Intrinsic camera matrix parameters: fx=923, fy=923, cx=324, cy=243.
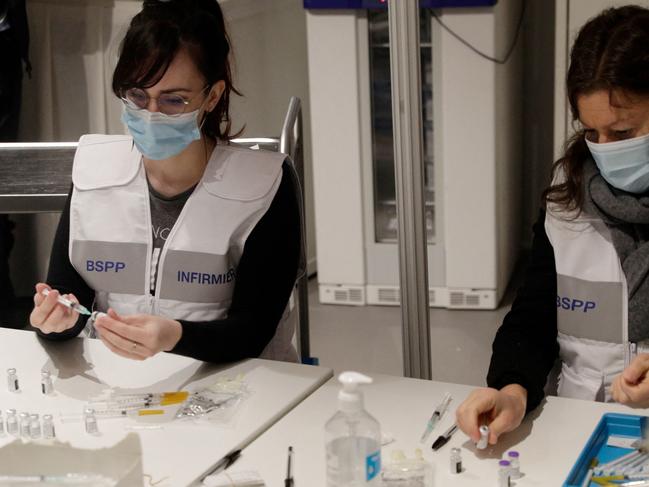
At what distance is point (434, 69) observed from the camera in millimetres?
3416

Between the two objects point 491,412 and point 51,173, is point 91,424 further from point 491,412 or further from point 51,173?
point 51,173

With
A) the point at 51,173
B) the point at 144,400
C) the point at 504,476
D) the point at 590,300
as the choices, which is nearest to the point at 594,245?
the point at 590,300

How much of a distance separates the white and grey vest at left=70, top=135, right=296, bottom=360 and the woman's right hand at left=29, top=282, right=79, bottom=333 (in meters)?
0.19

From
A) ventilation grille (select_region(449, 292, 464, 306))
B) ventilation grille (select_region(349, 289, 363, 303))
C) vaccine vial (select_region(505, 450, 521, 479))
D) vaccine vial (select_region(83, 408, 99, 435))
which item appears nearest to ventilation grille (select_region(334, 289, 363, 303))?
ventilation grille (select_region(349, 289, 363, 303))

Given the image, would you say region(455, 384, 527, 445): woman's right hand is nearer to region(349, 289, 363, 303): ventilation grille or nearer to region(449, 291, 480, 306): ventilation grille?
region(449, 291, 480, 306): ventilation grille

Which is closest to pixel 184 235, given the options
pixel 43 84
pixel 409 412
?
pixel 409 412

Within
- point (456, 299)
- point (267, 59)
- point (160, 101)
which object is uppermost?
point (267, 59)

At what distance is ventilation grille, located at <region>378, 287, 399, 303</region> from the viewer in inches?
146

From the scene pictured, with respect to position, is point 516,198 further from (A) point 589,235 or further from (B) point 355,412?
(B) point 355,412

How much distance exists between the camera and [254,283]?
166 cm

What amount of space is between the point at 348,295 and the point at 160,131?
215cm

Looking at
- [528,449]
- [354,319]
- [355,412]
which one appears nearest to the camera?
[355,412]

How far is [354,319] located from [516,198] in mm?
896

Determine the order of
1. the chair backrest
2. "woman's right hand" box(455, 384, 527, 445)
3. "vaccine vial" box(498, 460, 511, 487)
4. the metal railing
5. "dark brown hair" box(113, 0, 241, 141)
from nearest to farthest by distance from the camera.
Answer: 1. "vaccine vial" box(498, 460, 511, 487)
2. "woman's right hand" box(455, 384, 527, 445)
3. "dark brown hair" box(113, 0, 241, 141)
4. the metal railing
5. the chair backrest
